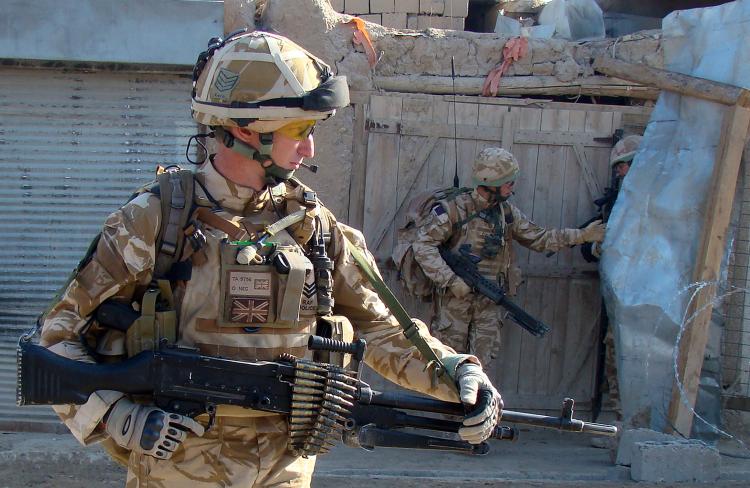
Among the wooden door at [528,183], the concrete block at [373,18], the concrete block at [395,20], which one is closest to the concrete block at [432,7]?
the concrete block at [395,20]

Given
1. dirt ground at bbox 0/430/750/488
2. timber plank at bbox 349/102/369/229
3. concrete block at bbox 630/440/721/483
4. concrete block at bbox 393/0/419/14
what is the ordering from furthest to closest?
concrete block at bbox 393/0/419/14, timber plank at bbox 349/102/369/229, concrete block at bbox 630/440/721/483, dirt ground at bbox 0/430/750/488

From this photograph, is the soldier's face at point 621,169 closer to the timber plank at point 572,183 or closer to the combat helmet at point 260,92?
the timber plank at point 572,183

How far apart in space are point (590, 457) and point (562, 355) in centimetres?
100

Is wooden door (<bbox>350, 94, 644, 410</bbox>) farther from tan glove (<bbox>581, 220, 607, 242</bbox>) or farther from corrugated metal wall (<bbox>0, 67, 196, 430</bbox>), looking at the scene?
corrugated metal wall (<bbox>0, 67, 196, 430</bbox>)

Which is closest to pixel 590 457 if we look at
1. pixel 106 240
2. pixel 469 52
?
pixel 469 52

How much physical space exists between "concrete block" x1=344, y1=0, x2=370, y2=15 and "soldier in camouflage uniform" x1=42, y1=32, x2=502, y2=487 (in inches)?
192

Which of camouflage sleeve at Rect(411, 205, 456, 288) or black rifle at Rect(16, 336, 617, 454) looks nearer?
black rifle at Rect(16, 336, 617, 454)

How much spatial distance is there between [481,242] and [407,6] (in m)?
1.92

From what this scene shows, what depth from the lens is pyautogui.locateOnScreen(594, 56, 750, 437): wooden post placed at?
6273 millimetres

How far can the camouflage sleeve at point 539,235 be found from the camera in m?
7.13

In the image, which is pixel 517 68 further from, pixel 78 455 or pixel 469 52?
pixel 78 455

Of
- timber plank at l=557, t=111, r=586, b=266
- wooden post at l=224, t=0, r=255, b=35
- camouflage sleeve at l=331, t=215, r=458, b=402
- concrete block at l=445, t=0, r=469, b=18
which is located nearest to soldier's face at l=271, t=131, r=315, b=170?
camouflage sleeve at l=331, t=215, r=458, b=402

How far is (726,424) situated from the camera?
7055 millimetres

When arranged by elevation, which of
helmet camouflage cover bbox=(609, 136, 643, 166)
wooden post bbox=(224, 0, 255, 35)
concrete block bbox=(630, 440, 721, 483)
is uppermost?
wooden post bbox=(224, 0, 255, 35)
